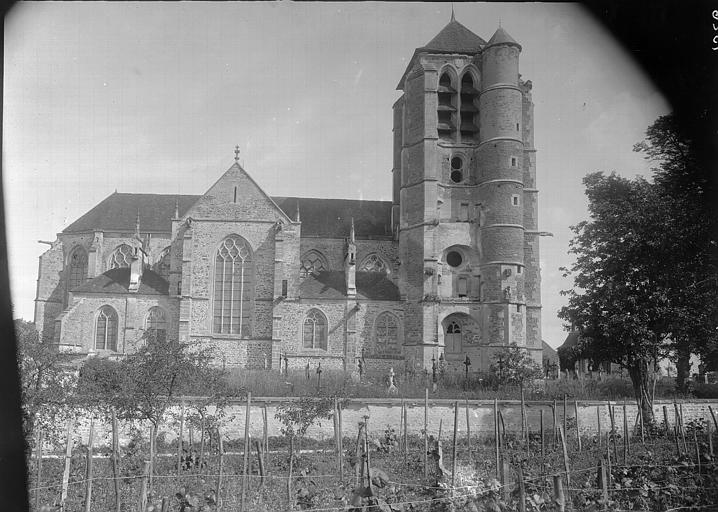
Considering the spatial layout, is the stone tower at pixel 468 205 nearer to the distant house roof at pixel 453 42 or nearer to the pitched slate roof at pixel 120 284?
the distant house roof at pixel 453 42

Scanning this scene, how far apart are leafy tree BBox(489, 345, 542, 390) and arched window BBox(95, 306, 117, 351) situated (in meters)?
19.6

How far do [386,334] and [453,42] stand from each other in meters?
17.3

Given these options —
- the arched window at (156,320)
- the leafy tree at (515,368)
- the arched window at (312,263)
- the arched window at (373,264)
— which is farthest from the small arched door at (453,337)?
the arched window at (156,320)

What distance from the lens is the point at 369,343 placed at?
128ft

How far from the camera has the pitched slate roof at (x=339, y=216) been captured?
44.4m

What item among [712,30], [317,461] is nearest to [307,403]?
[317,461]

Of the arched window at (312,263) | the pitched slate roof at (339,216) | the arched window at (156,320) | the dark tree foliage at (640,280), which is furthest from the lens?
the pitched slate roof at (339,216)

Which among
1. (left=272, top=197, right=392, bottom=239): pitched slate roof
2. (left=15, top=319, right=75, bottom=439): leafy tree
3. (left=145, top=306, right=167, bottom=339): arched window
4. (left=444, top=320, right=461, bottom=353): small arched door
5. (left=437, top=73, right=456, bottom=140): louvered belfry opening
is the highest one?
(left=437, top=73, right=456, bottom=140): louvered belfry opening

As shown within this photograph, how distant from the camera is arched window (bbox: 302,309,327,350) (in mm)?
38719

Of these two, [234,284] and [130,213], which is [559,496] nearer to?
[234,284]

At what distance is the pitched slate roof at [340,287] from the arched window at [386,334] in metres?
1.14

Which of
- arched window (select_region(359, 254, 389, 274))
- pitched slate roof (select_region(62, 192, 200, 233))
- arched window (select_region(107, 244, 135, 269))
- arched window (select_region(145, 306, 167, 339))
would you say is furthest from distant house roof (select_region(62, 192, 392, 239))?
arched window (select_region(145, 306, 167, 339))

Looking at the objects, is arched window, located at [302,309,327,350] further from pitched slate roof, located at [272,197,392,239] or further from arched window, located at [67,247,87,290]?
arched window, located at [67,247,87,290]

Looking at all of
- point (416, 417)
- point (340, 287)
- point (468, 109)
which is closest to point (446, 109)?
point (468, 109)
